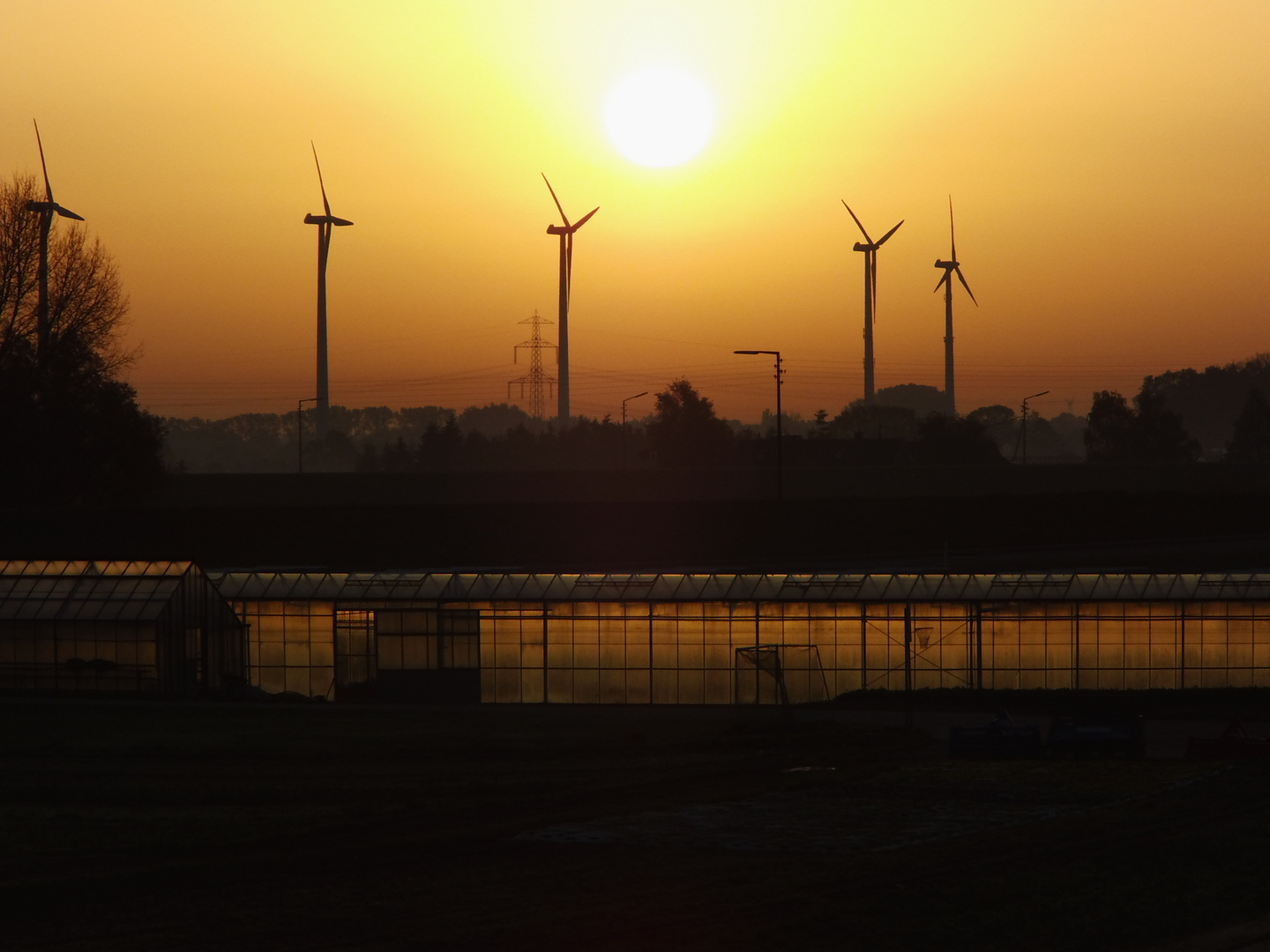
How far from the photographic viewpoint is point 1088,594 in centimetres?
5441

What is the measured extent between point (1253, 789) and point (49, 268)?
6858cm

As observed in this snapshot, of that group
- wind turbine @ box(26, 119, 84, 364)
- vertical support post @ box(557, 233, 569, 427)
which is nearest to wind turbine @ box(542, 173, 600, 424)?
vertical support post @ box(557, 233, 569, 427)

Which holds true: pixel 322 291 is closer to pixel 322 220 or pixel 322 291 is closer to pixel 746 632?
pixel 322 220

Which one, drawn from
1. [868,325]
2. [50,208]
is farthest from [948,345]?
[50,208]

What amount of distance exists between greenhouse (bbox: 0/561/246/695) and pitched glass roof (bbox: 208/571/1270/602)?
292cm

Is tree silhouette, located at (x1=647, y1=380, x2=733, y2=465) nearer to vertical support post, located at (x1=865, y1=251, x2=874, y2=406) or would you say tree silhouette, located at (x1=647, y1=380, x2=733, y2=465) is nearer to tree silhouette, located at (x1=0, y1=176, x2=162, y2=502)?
vertical support post, located at (x1=865, y1=251, x2=874, y2=406)

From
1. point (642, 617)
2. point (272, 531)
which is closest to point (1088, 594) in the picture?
point (642, 617)

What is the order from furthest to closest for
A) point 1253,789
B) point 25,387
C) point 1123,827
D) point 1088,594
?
point 25,387 → point 1088,594 → point 1253,789 → point 1123,827

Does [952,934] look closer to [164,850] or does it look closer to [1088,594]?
[164,850]

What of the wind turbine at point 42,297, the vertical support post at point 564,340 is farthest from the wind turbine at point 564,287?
the wind turbine at point 42,297

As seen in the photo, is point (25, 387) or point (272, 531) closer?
point (25, 387)

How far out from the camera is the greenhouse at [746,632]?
178 ft

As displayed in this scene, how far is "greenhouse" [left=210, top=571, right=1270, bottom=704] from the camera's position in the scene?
178 feet

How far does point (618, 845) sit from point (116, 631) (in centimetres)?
3684
